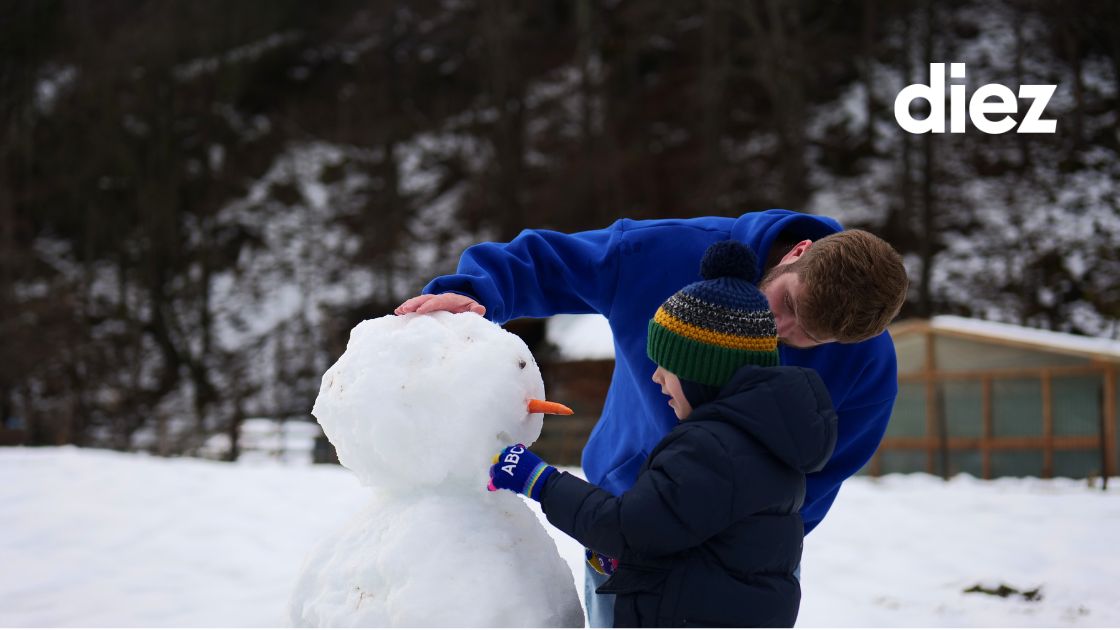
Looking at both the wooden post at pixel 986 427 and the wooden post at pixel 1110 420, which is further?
the wooden post at pixel 986 427

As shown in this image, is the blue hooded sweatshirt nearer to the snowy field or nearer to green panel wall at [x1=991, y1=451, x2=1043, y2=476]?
the snowy field

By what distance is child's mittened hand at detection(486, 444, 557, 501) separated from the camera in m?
1.76

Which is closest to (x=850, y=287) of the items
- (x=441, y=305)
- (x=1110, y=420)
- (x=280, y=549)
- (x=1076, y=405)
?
(x=441, y=305)

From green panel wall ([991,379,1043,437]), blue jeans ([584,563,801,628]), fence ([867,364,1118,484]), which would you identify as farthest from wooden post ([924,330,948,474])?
blue jeans ([584,563,801,628])

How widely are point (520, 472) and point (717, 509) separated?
0.40 m

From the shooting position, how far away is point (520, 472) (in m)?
1.78

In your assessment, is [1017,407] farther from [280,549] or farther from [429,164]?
[429,164]

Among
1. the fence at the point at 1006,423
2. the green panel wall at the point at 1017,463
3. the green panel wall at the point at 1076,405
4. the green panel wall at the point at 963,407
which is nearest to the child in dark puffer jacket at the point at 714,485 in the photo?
the fence at the point at 1006,423

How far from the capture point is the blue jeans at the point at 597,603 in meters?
2.18

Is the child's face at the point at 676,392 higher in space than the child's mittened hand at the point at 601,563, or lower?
higher

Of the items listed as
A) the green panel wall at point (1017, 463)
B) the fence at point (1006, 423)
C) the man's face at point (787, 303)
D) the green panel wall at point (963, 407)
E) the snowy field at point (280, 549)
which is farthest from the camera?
the green panel wall at point (963, 407)

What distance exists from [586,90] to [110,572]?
14.7 meters

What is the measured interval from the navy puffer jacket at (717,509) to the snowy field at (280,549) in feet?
5.90

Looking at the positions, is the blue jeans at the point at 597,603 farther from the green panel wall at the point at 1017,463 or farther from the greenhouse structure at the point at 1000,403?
the green panel wall at the point at 1017,463
